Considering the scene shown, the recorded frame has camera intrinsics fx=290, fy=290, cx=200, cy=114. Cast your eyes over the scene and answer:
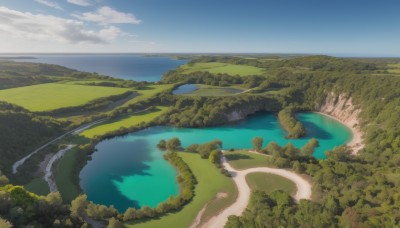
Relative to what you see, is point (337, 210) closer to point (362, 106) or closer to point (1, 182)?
point (1, 182)

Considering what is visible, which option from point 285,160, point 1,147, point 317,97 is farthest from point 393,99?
A: point 1,147

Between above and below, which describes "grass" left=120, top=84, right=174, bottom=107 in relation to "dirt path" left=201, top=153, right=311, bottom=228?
above

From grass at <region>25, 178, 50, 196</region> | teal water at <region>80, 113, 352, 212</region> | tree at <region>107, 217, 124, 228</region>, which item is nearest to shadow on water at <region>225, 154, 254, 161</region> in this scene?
teal water at <region>80, 113, 352, 212</region>

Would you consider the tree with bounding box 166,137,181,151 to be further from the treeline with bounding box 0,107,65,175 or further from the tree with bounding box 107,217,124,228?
the tree with bounding box 107,217,124,228

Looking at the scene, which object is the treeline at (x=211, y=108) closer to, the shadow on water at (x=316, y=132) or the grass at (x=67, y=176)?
the shadow on water at (x=316, y=132)

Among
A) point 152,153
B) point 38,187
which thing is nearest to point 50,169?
point 38,187

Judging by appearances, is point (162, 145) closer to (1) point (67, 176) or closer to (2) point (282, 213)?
(1) point (67, 176)

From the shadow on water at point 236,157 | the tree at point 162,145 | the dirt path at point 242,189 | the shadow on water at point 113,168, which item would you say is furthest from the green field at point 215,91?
the dirt path at point 242,189
